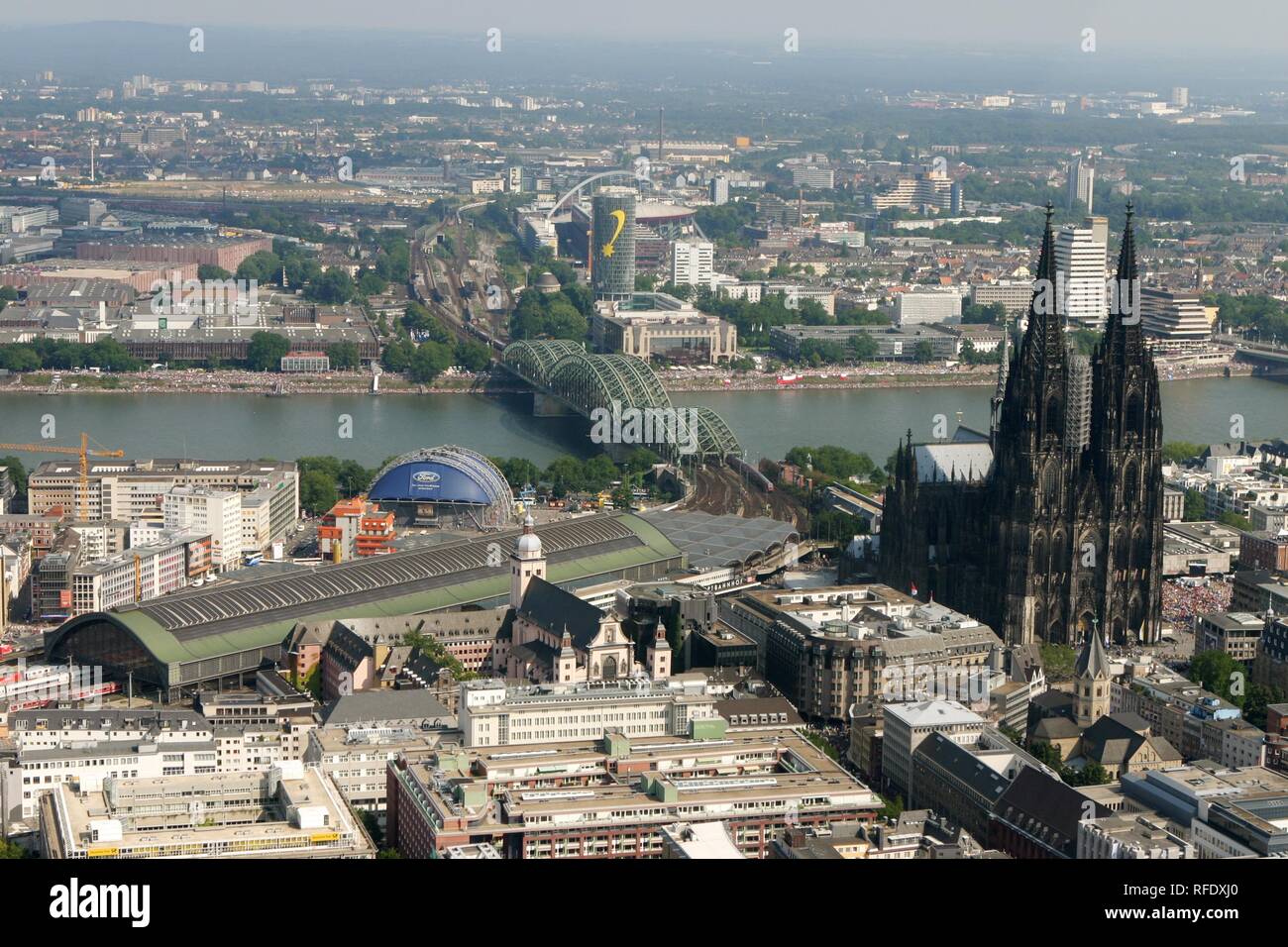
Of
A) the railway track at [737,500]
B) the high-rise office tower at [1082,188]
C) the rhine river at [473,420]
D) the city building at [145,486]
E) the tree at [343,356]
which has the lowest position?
the rhine river at [473,420]

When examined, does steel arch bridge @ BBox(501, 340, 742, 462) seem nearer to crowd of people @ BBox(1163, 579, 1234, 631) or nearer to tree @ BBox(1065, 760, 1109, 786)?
crowd of people @ BBox(1163, 579, 1234, 631)

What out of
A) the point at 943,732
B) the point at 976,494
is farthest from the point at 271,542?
the point at 943,732

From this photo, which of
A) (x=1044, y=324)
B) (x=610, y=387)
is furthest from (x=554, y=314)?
(x=1044, y=324)

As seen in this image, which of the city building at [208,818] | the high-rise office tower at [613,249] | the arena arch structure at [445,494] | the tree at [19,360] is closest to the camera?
the city building at [208,818]

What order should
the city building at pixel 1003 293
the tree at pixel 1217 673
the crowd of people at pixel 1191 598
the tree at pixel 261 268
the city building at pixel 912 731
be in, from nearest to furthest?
1. the city building at pixel 912 731
2. the tree at pixel 1217 673
3. the crowd of people at pixel 1191 598
4. the city building at pixel 1003 293
5. the tree at pixel 261 268

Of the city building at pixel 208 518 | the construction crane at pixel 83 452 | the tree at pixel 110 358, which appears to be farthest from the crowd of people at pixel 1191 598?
the tree at pixel 110 358

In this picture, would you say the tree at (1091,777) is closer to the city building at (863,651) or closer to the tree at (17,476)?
the city building at (863,651)

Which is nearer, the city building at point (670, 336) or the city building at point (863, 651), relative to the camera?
the city building at point (863, 651)
